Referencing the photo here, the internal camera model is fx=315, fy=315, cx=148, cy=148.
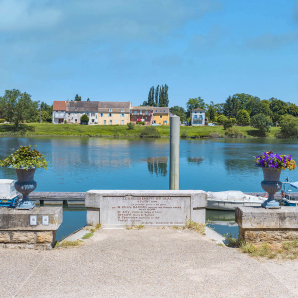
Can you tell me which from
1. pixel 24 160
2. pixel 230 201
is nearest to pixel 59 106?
pixel 230 201

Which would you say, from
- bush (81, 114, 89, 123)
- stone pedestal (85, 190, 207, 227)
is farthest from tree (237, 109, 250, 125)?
stone pedestal (85, 190, 207, 227)

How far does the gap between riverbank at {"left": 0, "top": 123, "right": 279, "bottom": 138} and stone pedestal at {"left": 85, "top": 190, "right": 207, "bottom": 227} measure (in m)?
94.9

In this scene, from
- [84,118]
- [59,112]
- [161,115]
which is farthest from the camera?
[161,115]

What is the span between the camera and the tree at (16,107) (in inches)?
3755

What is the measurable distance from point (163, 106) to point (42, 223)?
5378 inches

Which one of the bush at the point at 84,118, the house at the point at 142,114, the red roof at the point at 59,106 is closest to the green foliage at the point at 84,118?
the bush at the point at 84,118

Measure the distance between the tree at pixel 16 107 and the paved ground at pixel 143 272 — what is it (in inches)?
3768

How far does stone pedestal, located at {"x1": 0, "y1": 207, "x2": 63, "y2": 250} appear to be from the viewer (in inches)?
275

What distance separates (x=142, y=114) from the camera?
5103 inches

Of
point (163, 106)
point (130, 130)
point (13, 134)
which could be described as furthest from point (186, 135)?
point (13, 134)

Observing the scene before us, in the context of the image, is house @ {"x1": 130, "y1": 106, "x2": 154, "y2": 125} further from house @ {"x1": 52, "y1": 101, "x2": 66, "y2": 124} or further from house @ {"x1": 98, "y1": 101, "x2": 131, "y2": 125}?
house @ {"x1": 52, "y1": 101, "x2": 66, "y2": 124}

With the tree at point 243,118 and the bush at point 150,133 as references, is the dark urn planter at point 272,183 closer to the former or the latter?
the bush at point 150,133

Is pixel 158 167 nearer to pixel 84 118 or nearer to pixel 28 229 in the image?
pixel 28 229

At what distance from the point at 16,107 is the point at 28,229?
97762 mm
